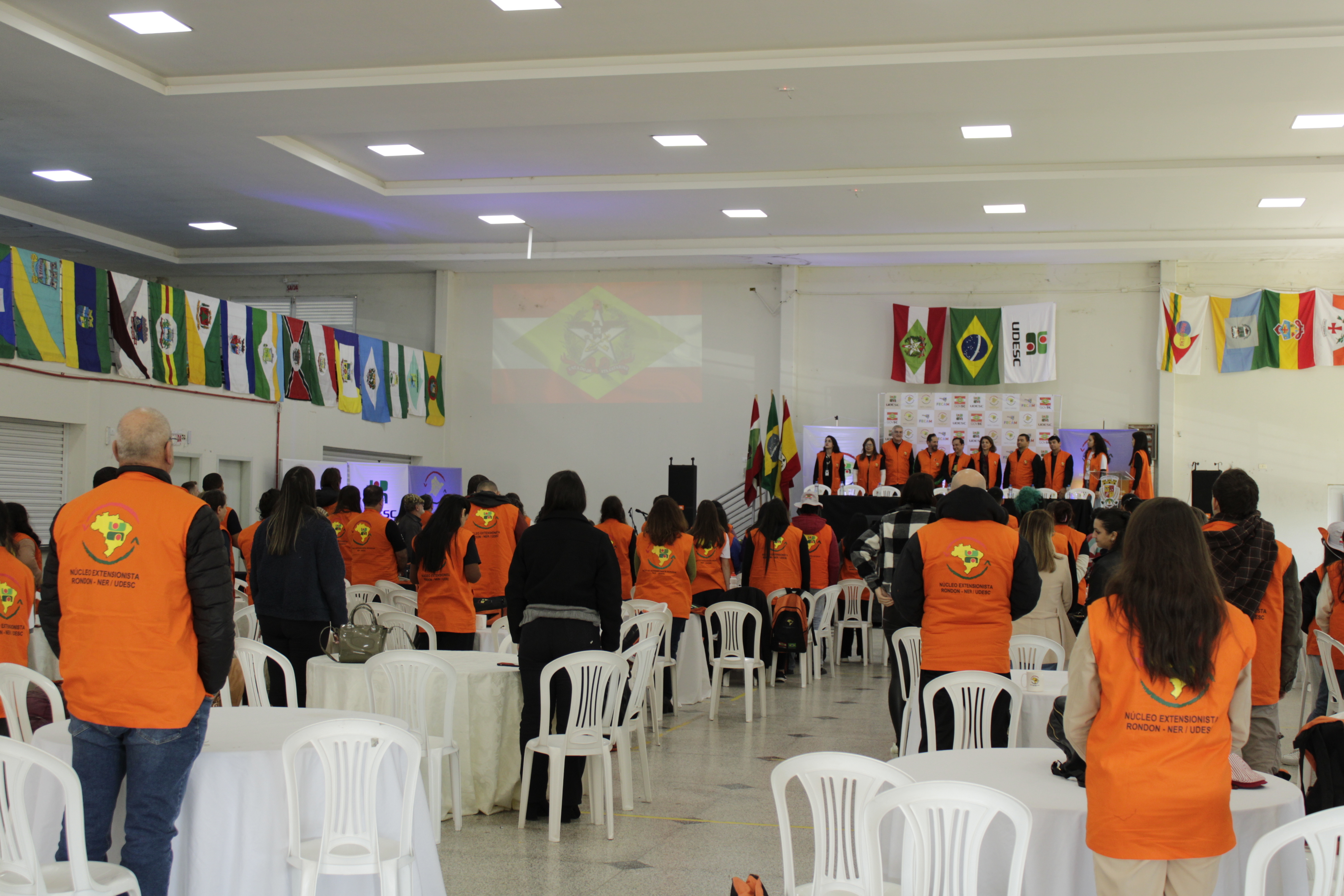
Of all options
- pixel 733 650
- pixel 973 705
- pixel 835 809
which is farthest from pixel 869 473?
pixel 835 809

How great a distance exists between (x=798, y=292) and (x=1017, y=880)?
14493mm

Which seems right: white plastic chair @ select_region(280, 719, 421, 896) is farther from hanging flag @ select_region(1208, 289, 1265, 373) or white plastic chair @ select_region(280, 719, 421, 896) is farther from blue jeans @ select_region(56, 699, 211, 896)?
hanging flag @ select_region(1208, 289, 1265, 373)

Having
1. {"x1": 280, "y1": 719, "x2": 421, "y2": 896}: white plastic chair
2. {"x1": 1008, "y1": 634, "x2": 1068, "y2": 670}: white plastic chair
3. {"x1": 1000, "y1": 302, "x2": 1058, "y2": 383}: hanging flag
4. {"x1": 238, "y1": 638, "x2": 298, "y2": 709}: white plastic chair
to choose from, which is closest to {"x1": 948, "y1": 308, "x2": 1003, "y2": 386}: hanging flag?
{"x1": 1000, "y1": 302, "x2": 1058, "y2": 383}: hanging flag

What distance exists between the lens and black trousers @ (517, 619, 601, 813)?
4.76 m

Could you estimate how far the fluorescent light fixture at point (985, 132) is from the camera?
A: 10289 millimetres

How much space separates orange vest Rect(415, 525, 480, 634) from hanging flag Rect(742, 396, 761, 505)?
9.48 m

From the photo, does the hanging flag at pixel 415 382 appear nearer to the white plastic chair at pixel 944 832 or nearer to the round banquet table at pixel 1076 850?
the round banquet table at pixel 1076 850

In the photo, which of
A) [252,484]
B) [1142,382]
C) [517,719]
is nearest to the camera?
[517,719]

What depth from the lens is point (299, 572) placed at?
16.9ft

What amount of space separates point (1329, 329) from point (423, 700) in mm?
14268

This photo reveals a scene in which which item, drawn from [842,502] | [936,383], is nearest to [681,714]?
[842,502]

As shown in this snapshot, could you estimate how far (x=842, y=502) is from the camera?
46.3 ft

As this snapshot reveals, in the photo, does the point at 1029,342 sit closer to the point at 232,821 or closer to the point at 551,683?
the point at 551,683

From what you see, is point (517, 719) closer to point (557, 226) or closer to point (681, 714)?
point (681, 714)
